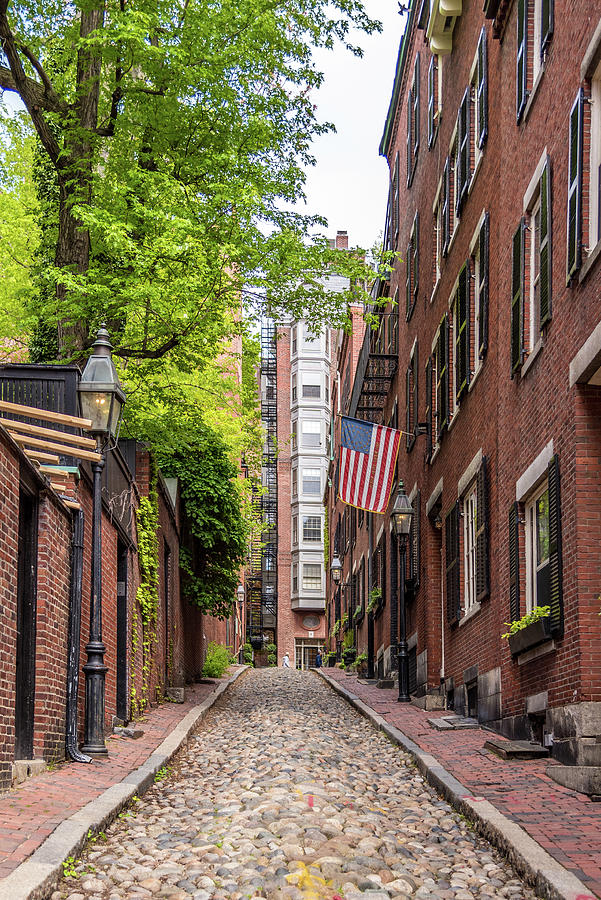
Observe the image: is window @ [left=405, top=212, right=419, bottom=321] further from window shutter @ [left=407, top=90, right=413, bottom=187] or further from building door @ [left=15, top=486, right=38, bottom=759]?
building door @ [left=15, top=486, right=38, bottom=759]

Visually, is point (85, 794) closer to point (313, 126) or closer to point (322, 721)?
point (322, 721)

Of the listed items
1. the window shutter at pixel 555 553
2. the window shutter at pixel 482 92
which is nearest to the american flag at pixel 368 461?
the window shutter at pixel 482 92

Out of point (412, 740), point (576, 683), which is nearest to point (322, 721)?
point (412, 740)

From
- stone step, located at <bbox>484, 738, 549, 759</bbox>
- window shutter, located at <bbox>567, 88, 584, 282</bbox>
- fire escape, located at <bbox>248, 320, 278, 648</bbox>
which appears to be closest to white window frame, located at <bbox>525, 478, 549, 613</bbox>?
stone step, located at <bbox>484, 738, 549, 759</bbox>

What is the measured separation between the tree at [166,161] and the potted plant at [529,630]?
6628 millimetres

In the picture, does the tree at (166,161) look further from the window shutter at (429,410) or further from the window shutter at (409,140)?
the window shutter at (409,140)

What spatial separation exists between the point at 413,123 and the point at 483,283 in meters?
10.7

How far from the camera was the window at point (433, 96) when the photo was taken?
66.3 ft

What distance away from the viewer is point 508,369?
42.5ft

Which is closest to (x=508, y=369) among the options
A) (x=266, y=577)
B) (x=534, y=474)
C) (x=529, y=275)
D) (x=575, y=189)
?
(x=529, y=275)

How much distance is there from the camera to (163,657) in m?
19.5

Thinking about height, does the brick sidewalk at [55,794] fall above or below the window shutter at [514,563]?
below

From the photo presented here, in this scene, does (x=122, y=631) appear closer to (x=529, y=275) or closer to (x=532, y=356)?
(x=532, y=356)

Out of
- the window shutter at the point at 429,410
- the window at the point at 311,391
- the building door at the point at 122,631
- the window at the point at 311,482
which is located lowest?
the building door at the point at 122,631
